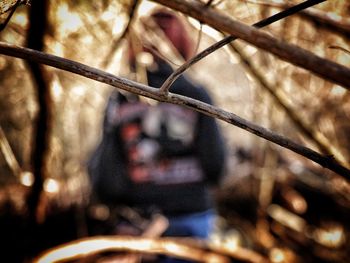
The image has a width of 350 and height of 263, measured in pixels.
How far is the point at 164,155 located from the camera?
1846mm

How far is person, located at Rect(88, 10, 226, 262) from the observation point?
5.90 ft

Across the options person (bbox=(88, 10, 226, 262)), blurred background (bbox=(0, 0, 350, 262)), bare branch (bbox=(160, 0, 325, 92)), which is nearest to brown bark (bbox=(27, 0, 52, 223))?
blurred background (bbox=(0, 0, 350, 262))

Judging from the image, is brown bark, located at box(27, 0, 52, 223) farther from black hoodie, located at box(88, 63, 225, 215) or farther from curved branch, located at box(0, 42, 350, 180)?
black hoodie, located at box(88, 63, 225, 215)

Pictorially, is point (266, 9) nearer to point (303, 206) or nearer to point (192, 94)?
point (192, 94)

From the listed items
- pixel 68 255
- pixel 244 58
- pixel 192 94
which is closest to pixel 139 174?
pixel 192 94

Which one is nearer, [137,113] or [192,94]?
[192,94]

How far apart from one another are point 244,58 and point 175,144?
98 centimetres

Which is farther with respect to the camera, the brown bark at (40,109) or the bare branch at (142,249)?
the bare branch at (142,249)

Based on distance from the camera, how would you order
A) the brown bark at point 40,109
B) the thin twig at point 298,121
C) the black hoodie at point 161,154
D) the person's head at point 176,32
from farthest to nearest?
the black hoodie at point 161,154 < the person's head at point 176,32 < the thin twig at point 298,121 < the brown bark at point 40,109

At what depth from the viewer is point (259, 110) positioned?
1.94 m

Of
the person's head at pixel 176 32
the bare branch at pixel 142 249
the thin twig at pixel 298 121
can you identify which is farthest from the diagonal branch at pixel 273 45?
the person's head at pixel 176 32

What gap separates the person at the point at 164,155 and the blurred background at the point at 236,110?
24 cm

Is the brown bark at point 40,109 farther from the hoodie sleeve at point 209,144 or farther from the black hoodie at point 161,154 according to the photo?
the hoodie sleeve at point 209,144

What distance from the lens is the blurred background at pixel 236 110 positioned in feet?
3.03
